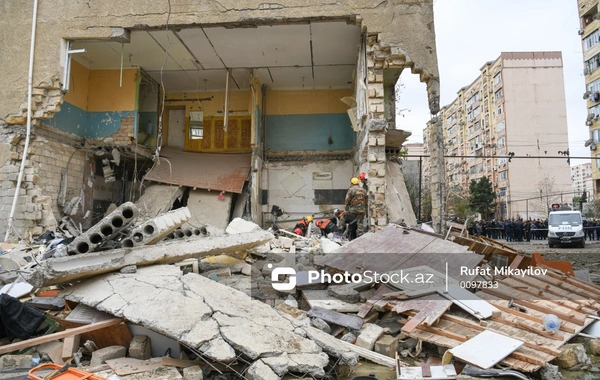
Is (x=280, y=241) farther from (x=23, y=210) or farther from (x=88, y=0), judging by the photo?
(x=88, y=0)

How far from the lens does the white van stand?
57.2ft

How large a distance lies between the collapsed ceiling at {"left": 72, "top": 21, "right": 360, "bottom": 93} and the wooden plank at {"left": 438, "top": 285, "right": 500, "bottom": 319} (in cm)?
810

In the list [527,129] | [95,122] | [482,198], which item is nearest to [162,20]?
[95,122]

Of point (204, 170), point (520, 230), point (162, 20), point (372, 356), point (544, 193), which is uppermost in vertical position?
point (162, 20)

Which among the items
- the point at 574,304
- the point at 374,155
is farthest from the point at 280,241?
the point at 574,304

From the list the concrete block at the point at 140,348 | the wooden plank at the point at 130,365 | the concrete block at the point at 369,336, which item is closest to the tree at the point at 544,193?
the concrete block at the point at 369,336

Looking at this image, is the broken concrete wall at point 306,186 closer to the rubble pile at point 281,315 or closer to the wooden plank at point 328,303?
the rubble pile at point 281,315

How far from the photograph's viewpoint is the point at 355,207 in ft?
32.2

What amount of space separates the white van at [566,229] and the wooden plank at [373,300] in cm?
1673

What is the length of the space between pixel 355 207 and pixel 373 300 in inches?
197

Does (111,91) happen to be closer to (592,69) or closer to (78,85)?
(78,85)

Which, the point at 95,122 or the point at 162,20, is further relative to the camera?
the point at 95,122

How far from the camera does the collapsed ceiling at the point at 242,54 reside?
1101 centimetres

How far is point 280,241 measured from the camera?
8.80 metres
